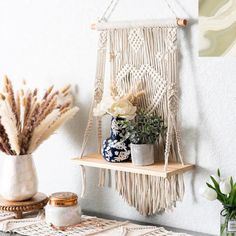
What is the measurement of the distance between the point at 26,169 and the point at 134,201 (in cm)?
35

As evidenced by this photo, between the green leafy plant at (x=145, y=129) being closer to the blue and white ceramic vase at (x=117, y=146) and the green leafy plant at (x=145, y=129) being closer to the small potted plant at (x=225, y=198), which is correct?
the blue and white ceramic vase at (x=117, y=146)

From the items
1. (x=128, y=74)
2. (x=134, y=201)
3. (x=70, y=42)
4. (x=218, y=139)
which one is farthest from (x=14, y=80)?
(x=218, y=139)

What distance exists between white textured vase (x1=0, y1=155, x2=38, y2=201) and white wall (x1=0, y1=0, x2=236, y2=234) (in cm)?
18

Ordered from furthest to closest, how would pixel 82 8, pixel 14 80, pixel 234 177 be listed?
pixel 14 80 → pixel 82 8 → pixel 234 177

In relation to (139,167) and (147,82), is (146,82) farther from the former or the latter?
(139,167)

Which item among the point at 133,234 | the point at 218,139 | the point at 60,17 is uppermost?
the point at 60,17

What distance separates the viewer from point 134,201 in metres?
1.78

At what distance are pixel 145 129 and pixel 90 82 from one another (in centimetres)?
31

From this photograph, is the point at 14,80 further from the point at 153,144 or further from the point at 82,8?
the point at 153,144

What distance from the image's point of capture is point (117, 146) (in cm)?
171

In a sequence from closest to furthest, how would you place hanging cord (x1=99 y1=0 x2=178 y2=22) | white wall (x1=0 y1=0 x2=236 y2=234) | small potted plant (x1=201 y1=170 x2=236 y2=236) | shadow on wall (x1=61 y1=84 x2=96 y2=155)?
small potted plant (x1=201 y1=170 x2=236 y2=236), white wall (x1=0 y1=0 x2=236 y2=234), hanging cord (x1=99 y1=0 x2=178 y2=22), shadow on wall (x1=61 y1=84 x2=96 y2=155)

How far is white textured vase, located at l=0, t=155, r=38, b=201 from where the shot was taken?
5.88 ft

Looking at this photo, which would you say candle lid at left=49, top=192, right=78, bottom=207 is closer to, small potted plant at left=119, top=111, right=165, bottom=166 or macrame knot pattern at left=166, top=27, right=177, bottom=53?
small potted plant at left=119, top=111, right=165, bottom=166

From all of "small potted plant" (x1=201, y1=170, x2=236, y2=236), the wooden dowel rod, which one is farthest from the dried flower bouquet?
"small potted plant" (x1=201, y1=170, x2=236, y2=236)
